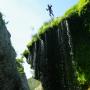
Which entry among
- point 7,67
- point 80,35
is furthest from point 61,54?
point 7,67

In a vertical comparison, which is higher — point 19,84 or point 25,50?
point 25,50

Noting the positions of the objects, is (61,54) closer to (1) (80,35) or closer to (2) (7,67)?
(1) (80,35)

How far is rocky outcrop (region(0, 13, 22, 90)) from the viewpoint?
3021 cm

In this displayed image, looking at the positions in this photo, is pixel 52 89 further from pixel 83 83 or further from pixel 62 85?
pixel 83 83

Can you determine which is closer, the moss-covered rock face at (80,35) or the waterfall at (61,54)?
the moss-covered rock face at (80,35)

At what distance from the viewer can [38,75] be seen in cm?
2572

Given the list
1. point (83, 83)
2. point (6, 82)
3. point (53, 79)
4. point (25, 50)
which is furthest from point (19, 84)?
point (83, 83)

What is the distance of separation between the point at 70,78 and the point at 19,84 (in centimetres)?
1082

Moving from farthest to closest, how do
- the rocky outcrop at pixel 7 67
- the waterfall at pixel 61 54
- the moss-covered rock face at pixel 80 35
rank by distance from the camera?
the rocky outcrop at pixel 7 67, the waterfall at pixel 61 54, the moss-covered rock face at pixel 80 35

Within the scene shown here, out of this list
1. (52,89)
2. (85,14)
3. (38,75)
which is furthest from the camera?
(38,75)

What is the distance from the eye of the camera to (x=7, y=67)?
31.1 metres

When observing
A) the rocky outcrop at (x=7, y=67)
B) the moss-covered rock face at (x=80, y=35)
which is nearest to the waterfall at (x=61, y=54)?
the moss-covered rock face at (x=80, y=35)

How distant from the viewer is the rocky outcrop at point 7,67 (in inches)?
1189

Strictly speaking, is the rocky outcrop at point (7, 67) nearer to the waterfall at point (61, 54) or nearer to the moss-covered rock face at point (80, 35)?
the moss-covered rock face at point (80, 35)
